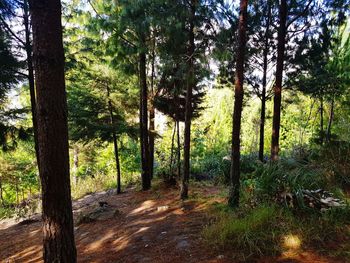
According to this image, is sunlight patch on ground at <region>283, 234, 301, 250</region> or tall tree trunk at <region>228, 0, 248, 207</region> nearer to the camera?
sunlight patch on ground at <region>283, 234, 301, 250</region>

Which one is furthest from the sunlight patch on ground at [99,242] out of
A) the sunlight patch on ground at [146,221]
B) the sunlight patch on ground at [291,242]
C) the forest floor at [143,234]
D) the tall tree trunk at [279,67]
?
the tall tree trunk at [279,67]

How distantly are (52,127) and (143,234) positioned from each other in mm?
3097

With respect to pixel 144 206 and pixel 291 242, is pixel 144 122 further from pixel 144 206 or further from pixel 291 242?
pixel 291 242

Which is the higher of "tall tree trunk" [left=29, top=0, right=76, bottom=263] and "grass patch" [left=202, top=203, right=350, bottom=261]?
"tall tree trunk" [left=29, top=0, right=76, bottom=263]

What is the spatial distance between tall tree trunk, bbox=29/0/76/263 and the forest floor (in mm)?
1503

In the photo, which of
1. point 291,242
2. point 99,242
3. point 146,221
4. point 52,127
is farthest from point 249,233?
point 99,242

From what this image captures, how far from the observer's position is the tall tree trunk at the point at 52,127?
126 inches

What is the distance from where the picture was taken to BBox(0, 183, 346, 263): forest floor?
4.35 m

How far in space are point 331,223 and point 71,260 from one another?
10.8 feet

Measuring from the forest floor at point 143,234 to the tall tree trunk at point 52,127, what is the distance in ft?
4.93

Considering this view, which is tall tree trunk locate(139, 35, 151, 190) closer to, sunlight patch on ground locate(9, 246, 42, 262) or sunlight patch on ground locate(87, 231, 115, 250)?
sunlight patch on ground locate(87, 231, 115, 250)

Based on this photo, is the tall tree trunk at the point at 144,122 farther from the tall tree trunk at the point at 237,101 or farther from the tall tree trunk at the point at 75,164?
the tall tree trunk at the point at 75,164

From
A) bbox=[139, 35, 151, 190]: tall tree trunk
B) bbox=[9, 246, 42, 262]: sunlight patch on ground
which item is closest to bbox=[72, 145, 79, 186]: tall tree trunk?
bbox=[139, 35, 151, 190]: tall tree trunk

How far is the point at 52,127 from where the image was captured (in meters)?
3.23
